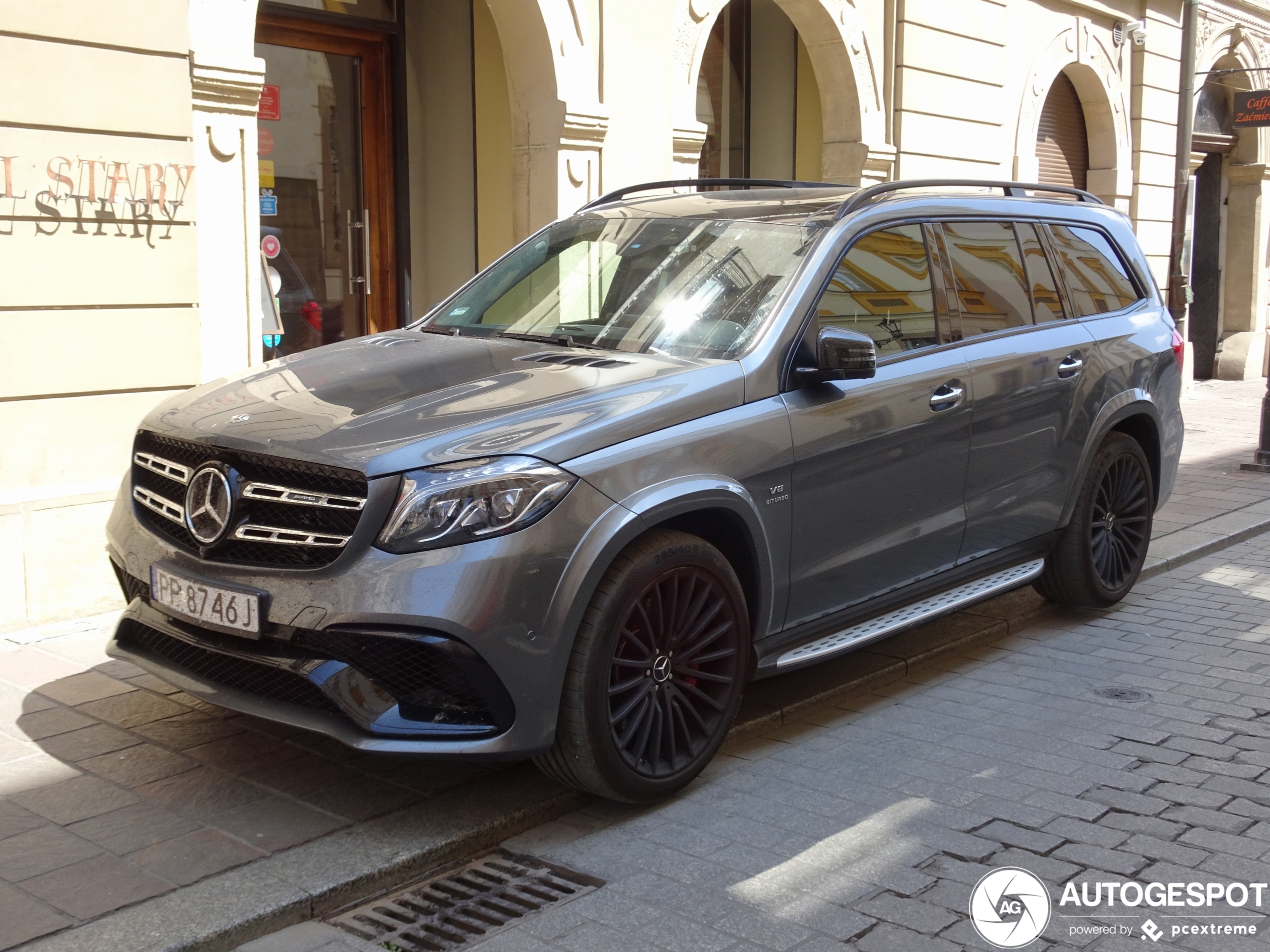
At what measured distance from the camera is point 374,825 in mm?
3787

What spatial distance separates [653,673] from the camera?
13.0ft

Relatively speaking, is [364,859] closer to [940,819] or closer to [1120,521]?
[940,819]

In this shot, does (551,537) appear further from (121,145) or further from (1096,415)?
(121,145)

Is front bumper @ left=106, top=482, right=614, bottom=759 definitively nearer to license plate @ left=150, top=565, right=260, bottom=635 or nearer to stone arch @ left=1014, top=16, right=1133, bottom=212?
license plate @ left=150, top=565, right=260, bottom=635

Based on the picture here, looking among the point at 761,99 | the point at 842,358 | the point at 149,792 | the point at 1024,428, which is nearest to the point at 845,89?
the point at 761,99

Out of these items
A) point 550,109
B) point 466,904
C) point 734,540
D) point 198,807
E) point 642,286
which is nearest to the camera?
point 466,904

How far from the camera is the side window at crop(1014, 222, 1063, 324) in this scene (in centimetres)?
577

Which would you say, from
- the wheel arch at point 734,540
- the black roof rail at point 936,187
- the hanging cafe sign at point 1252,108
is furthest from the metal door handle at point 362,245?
the hanging cafe sign at point 1252,108

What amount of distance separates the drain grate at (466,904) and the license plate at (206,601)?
82 centimetres

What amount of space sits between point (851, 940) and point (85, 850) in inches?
81.5

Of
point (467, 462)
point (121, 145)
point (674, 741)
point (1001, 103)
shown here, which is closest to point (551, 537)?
point (467, 462)

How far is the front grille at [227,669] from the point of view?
3.62 m

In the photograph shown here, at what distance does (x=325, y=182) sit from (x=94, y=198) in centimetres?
327

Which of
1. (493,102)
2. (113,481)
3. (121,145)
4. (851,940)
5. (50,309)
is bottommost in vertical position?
(851,940)
